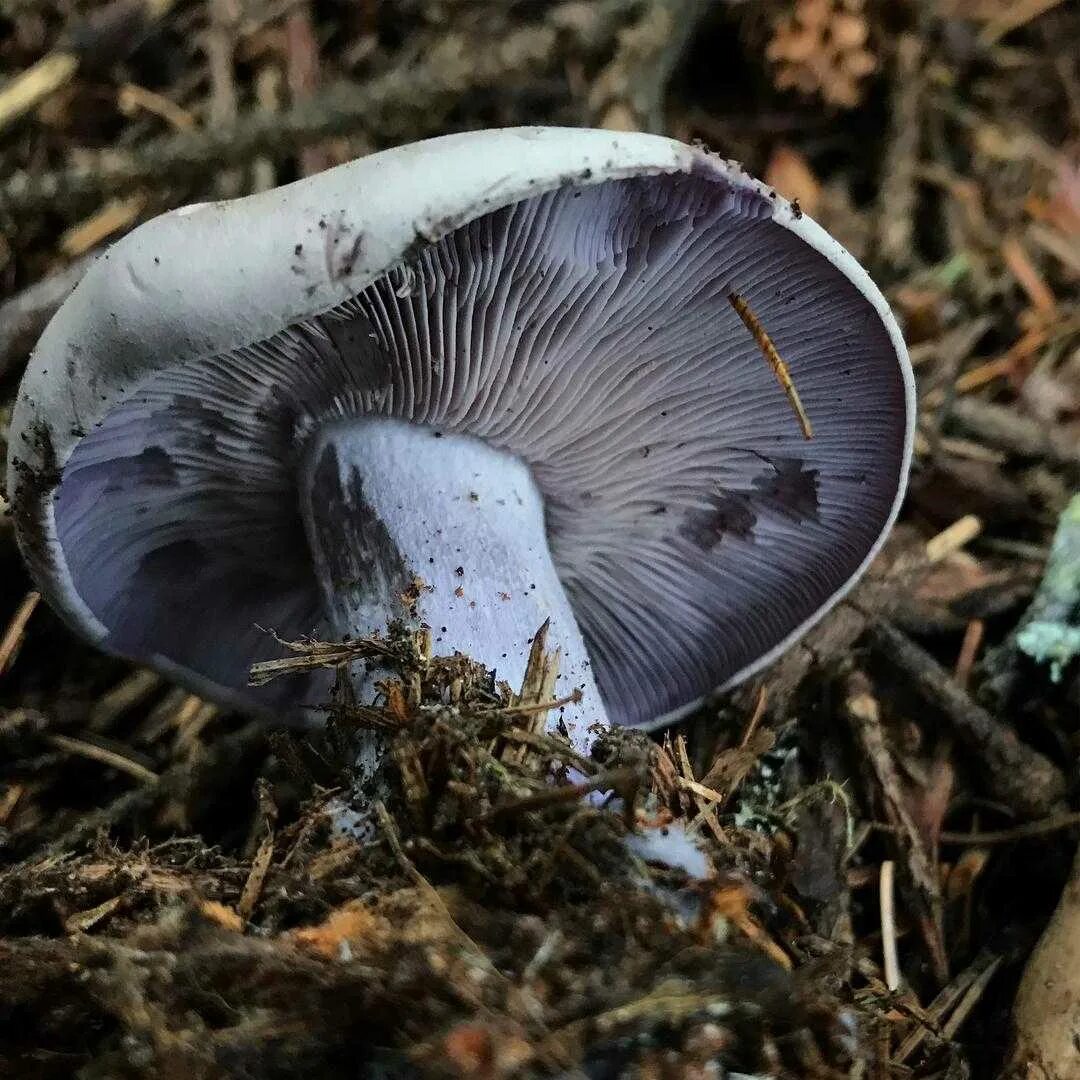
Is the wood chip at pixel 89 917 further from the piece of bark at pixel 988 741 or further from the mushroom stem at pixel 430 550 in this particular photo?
the piece of bark at pixel 988 741

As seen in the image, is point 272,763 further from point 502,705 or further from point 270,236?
point 270,236

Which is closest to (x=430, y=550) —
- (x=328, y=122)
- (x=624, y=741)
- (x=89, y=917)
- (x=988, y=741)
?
(x=624, y=741)

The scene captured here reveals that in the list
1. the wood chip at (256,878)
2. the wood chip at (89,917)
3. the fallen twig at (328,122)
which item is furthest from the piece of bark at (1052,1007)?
the fallen twig at (328,122)

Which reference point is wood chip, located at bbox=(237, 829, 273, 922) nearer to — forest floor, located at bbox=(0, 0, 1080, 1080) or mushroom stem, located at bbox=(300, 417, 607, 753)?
forest floor, located at bbox=(0, 0, 1080, 1080)

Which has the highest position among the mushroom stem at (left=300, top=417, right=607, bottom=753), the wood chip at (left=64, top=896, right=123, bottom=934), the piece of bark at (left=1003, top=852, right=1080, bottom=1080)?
the mushroom stem at (left=300, top=417, right=607, bottom=753)

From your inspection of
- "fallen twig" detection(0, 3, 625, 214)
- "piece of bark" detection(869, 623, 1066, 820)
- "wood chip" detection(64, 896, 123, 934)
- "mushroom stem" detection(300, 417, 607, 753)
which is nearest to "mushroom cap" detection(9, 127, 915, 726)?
"mushroom stem" detection(300, 417, 607, 753)

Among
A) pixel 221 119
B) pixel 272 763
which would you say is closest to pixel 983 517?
pixel 272 763
